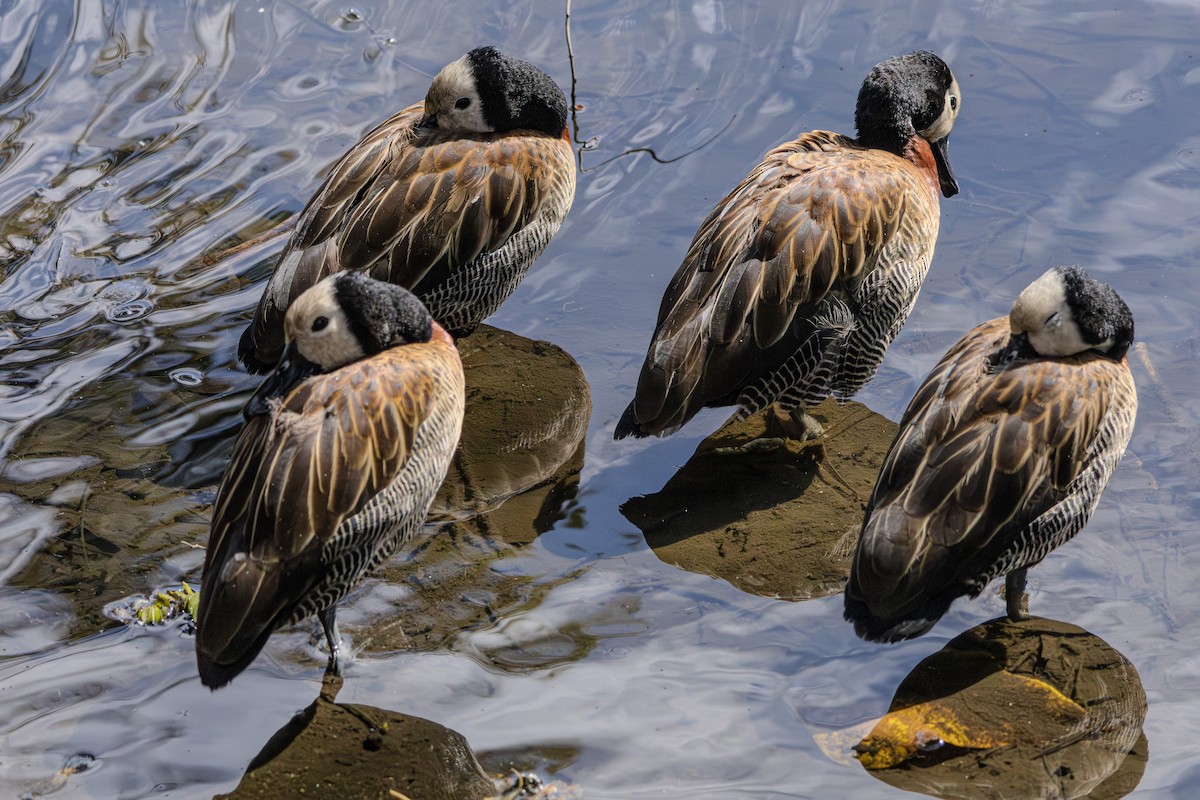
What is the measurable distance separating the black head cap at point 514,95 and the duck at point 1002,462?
2.79 metres

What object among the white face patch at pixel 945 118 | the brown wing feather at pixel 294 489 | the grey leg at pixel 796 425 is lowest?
the grey leg at pixel 796 425

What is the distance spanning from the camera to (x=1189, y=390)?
6523mm

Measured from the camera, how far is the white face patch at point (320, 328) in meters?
5.44

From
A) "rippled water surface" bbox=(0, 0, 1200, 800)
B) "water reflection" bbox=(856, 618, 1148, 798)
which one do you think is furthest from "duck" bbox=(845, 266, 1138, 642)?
"rippled water surface" bbox=(0, 0, 1200, 800)

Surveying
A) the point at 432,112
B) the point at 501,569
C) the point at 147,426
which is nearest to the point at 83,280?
the point at 147,426

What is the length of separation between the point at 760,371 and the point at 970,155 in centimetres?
276

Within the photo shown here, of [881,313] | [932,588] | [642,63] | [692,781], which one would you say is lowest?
[692,781]

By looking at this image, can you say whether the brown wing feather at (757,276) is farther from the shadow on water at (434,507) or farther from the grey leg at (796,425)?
the shadow on water at (434,507)

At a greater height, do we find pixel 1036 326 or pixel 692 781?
pixel 1036 326

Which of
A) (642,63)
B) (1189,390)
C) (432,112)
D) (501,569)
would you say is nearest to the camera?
(501,569)

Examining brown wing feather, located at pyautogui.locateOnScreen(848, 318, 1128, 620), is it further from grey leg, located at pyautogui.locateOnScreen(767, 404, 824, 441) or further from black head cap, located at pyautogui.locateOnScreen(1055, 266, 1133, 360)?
grey leg, located at pyautogui.locateOnScreen(767, 404, 824, 441)

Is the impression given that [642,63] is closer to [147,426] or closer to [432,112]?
[432,112]

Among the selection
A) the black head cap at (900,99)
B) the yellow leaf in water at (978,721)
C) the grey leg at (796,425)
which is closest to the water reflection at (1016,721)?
the yellow leaf in water at (978,721)

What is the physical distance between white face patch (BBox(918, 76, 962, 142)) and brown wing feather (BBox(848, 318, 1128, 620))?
2205 mm
